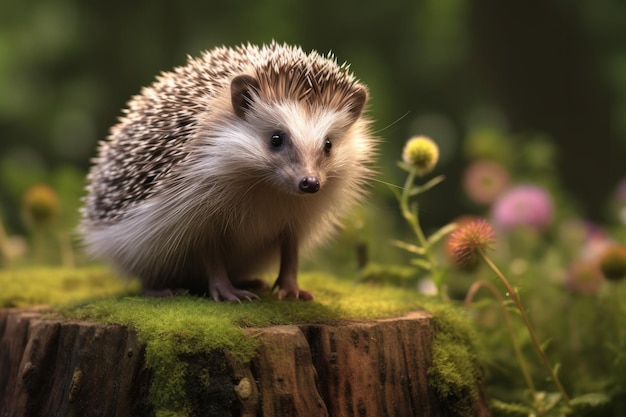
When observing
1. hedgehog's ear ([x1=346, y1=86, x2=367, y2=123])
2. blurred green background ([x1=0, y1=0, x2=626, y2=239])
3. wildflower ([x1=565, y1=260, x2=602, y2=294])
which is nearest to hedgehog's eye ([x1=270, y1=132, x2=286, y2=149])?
hedgehog's ear ([x1=346, y1=86, x2=367, y2=123])

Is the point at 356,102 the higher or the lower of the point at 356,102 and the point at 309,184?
the higher

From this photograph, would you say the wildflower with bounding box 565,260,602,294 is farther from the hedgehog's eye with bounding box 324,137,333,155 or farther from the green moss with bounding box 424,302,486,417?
the hedgehog's eye with bounding box 324,137,333,155

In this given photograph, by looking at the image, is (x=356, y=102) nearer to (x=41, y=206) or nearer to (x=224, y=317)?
(x=224, y=317)

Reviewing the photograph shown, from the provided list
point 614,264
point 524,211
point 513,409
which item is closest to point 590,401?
point 513,409

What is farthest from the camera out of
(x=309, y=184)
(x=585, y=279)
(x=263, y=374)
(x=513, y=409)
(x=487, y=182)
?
(x=487, y=182)

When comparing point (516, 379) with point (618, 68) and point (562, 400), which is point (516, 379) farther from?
point (618, 68)

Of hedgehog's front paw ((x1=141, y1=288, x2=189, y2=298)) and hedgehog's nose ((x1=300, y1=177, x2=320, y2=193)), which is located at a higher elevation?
hedgehog's nose ((x1=300, y1=177, x2=320, y2=193))
